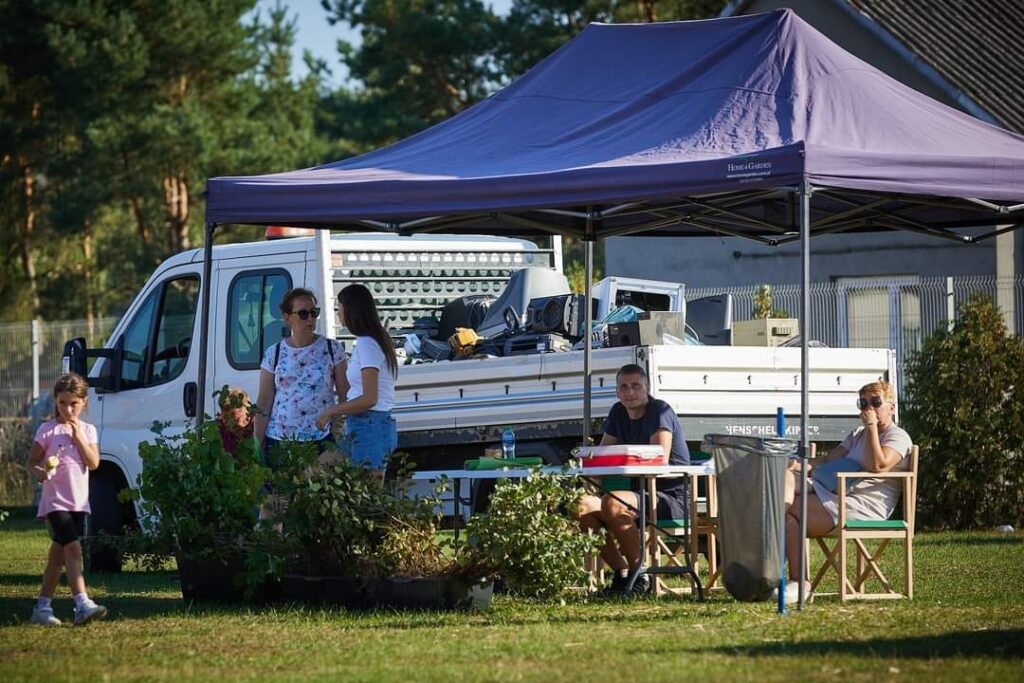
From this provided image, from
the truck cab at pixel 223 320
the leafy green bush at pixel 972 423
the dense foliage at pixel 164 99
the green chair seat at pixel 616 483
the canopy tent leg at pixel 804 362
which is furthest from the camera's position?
the dense foliage at pixel 164 99

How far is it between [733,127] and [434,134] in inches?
87.3

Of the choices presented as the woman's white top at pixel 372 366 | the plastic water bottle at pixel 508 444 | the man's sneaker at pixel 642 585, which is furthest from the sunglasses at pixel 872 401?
the woman's white top at pixel 372 366

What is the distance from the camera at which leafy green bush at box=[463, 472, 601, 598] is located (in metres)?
8.51

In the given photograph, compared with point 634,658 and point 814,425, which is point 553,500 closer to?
point 634,658

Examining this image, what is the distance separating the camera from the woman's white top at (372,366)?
9281 millimetres

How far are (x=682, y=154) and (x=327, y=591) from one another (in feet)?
10.1

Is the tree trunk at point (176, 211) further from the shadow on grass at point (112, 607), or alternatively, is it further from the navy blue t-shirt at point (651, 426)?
the navy blue t-shirt at point (651, 426)

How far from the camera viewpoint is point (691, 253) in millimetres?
25531

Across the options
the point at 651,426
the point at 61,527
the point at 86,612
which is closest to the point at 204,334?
the point at 61,527

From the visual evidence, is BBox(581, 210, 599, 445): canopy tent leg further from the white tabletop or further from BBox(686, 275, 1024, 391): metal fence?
BBox(686, 275, 1024, 391): metal fence

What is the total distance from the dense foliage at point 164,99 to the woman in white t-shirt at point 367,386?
22.8m

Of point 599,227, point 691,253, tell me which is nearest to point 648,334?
point 599,227

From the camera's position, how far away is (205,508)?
9.06 metres

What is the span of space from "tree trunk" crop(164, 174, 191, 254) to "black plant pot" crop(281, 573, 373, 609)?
2672cm
